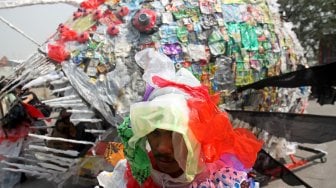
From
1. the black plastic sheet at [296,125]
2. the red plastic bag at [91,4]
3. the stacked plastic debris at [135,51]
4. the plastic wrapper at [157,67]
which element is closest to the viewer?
the plastic wrapper at [157,67]

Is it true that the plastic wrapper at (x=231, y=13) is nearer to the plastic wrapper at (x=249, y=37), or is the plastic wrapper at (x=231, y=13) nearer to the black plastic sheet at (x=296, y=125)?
the plastic wrapper at (x=249, y=37)

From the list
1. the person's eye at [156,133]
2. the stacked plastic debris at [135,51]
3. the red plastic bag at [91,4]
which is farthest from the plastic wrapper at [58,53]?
the person's eye at [156,133]

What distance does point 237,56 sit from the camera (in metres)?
4.84

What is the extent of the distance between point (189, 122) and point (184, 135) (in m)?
0.06

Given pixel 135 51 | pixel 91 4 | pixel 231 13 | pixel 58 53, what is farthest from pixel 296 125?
pixel 91 4

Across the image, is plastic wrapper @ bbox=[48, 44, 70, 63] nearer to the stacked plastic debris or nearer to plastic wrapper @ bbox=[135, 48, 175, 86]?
the stacked plastic debris

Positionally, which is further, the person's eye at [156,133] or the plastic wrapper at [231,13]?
the plastic wrapper at [231,13]

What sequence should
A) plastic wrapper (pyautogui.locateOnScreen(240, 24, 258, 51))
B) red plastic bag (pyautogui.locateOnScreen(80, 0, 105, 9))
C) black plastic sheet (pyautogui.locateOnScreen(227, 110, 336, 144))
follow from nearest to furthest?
black plastic sheet (pyautogui.locateOnScreen(227, 110, 336, 144)) < plastic wrapper (pyautogui.locateOnScreen(240, 24, 258, 51)) < red plastic bag (pyautogui.locateOnScreen(80, 0, 105, 9))

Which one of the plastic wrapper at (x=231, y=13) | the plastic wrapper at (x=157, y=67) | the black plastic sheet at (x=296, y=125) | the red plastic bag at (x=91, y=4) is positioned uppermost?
the red plastic bag at (x=91, y=4)

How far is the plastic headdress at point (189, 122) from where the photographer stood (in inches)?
66.6

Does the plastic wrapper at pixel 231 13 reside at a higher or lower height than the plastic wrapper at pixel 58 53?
higher

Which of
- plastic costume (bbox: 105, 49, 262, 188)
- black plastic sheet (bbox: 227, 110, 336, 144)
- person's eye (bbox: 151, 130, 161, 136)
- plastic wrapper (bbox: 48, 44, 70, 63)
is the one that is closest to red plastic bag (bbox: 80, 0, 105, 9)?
plastic wrapper (bbox: 48, 44, 70, 63)

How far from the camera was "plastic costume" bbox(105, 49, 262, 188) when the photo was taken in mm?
1704

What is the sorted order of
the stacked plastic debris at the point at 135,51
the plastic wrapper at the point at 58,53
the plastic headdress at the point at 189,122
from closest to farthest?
the plastic headdress at the point at 189,122
the stacked plastic debris at the point at 135,51
the plastic wrapper at the point at 58,53
